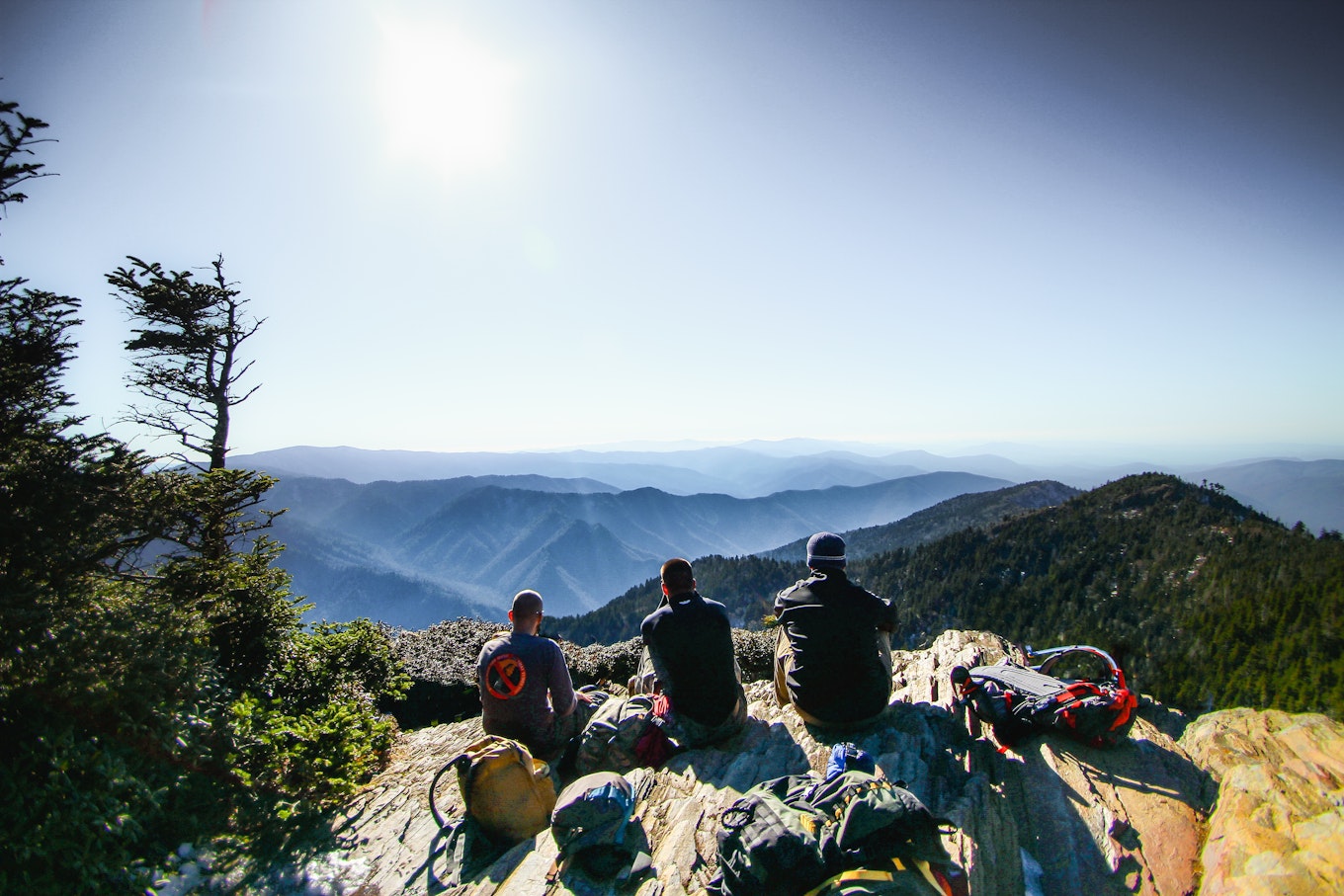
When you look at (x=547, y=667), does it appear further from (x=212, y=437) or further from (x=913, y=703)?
(x=212, y=437)

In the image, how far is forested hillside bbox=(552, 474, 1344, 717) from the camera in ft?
168

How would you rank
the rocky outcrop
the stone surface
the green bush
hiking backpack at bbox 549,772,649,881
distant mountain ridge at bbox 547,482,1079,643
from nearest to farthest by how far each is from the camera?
the stone surface, the rocky outcrop, hiking backpack at bbox 549,772,649,881, the green bush, distant mountain ridge at bbox 547,482,1079,643

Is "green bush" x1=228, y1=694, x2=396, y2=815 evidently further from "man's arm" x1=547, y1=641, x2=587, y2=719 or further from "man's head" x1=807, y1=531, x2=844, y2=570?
"man's head" x1=807, y1=531, x2=844, y2=570

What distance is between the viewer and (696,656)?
6117 mm

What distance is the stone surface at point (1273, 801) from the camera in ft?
11.3

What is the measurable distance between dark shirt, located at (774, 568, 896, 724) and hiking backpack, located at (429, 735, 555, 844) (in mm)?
3223

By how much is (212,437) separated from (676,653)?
1625 centimetres

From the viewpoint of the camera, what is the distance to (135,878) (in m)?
4.24

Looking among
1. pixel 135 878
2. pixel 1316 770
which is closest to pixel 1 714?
pixel 135 878

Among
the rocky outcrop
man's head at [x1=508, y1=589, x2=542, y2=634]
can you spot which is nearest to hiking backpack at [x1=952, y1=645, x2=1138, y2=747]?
the rocky outcrop

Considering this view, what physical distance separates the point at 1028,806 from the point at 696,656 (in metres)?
3.50

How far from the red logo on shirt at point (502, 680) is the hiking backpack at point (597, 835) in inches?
73.4

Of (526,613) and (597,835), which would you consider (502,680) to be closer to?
(526,613)

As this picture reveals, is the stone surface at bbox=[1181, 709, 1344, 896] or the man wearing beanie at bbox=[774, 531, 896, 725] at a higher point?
the man wearing beanie at bbox=[774, 531, 896, 725]
